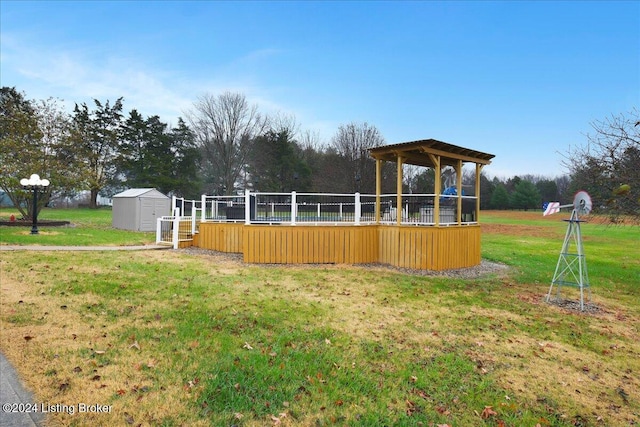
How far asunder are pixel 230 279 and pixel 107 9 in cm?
1014

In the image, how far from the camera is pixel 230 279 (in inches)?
297

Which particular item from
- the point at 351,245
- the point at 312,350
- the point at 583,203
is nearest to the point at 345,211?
the point at 351,245

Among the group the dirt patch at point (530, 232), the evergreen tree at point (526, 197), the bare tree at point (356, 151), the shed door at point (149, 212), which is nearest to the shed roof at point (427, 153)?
the shed door at point (149, 212)

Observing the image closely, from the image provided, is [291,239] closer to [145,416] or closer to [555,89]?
[145,416]

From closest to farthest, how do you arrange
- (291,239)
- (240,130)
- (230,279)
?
(230,279) < (291,239) < (240,130)

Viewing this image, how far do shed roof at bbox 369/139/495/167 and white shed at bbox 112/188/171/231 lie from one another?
12.7 meters

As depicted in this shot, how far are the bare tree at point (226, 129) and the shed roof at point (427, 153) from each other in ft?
83.3

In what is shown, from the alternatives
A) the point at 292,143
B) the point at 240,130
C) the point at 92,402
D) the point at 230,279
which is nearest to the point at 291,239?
the point at 230,279

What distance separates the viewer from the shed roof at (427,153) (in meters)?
9.10

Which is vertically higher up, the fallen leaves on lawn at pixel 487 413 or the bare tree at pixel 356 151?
the bare tree at pixel 356 151

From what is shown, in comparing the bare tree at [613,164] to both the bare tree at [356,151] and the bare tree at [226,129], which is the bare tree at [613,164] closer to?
the bare tree at [356,151]

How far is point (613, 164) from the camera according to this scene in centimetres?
753

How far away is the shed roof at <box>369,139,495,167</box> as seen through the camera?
9.10m

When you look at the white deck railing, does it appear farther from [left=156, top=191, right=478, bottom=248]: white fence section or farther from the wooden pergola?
the wooden pergola
